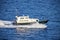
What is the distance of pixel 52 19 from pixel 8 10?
586 millimetres

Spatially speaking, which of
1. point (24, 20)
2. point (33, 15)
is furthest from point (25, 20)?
point (33, 15)

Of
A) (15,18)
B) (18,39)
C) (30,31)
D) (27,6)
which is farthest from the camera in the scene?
(27,6)

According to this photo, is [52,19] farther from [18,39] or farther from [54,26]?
[18,39]


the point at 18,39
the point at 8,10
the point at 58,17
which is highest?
the point at 8,10

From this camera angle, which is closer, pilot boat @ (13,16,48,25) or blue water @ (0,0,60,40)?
blue water @ (0,0,60,40)

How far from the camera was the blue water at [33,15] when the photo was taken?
2.15m

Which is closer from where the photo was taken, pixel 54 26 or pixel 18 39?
pixel 18 39

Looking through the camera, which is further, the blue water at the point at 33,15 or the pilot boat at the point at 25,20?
the pilot boat at the point at 25,20

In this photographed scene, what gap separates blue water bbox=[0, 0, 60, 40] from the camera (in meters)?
2.15

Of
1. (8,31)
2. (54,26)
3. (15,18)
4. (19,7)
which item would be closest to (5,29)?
(8,31)

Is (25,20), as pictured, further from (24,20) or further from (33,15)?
(33,15)

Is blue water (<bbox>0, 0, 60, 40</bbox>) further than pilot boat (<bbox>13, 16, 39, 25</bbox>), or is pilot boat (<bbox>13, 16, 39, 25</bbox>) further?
pilot boat (<bbox>13, 16, 39, 25</bbox>)

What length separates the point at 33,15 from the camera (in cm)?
246

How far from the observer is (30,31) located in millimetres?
2242
